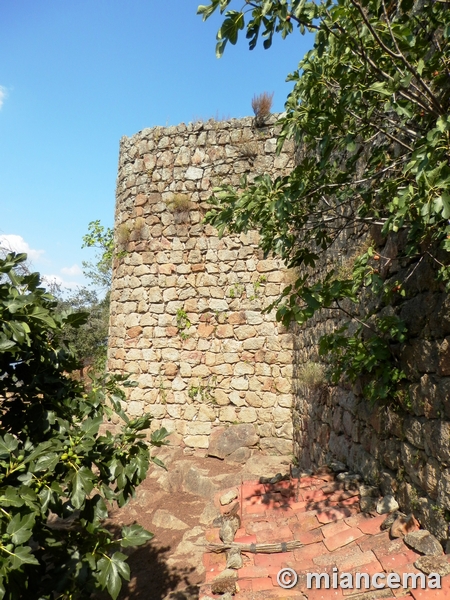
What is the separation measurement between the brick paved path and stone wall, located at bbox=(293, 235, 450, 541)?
0.25m

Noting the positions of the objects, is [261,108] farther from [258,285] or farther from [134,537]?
[134,537]

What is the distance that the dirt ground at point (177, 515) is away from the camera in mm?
4051

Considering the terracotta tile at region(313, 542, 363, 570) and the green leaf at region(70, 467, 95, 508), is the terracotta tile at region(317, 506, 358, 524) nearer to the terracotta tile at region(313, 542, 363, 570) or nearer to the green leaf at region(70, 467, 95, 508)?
the terracotta tile at region(313, 542, 363, 570)

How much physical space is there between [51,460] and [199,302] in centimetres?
506

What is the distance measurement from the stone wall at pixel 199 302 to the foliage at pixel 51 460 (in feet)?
14.2

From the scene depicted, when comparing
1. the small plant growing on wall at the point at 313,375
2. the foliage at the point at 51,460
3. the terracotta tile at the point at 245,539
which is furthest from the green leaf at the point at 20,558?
the small plant growing on wall at the point at 313,375

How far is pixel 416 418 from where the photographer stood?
2.60 m

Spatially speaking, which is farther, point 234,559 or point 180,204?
point 180,204

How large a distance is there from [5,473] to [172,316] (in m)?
5.14

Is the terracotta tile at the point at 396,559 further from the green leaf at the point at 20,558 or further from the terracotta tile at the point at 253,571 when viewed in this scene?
the green leaf at the point at 20,558

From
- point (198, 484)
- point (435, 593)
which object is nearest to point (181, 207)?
point (198, 484)

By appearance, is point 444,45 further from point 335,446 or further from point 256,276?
point 256,276

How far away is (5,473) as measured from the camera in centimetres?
189

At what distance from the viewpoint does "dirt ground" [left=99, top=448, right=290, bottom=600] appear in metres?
4.05
